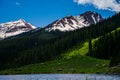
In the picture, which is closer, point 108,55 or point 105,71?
point 105,71

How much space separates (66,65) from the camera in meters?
167

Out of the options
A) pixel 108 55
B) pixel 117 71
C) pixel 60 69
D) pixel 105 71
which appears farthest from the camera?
pixel 108 55

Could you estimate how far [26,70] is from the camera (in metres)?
172

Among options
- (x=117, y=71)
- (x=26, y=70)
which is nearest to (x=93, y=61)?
(x=26, y=70)

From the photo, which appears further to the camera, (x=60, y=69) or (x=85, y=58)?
(x=85, y=58)

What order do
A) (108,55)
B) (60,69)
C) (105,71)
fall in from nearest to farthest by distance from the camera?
1. (105,71)
2. (60,69)
3. (108,55)

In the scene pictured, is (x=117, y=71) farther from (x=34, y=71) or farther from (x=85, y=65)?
(x=34, y=71)

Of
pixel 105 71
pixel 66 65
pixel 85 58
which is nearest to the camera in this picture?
pixel 105 71

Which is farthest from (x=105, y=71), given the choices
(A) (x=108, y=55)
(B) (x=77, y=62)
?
(A) (x=108, y=55)

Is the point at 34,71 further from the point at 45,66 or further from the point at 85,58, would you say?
the point at 85,58

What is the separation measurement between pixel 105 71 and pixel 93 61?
45071mm

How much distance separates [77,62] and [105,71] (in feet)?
156

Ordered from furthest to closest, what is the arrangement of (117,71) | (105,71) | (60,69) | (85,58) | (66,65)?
(85,58)
(66,65)
(60,69)
(105,71)
(117,71)

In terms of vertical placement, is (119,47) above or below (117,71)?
above
